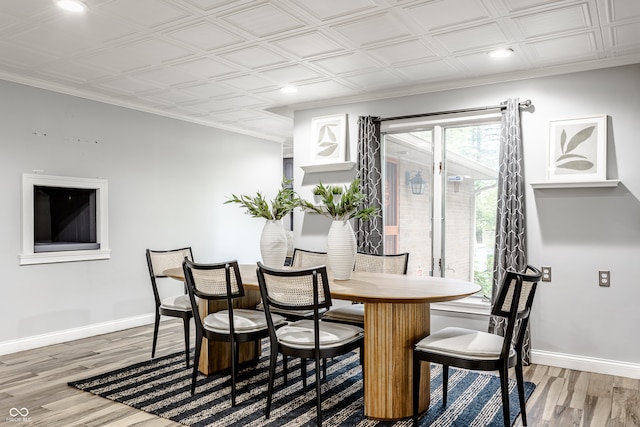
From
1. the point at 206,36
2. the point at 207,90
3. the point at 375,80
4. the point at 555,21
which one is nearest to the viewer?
the point at 555,21

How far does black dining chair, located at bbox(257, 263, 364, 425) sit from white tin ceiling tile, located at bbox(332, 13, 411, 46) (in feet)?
5.20

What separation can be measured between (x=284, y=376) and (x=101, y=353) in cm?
186

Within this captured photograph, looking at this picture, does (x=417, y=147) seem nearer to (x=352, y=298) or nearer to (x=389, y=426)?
(x=352, y=298)

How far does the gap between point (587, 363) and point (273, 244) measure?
2663 millimetres

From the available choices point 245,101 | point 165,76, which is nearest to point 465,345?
point 165,76

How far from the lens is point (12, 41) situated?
3.34 meters

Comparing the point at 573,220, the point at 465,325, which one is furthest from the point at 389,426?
the point at 573,220

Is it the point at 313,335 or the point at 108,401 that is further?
the point at 108,401

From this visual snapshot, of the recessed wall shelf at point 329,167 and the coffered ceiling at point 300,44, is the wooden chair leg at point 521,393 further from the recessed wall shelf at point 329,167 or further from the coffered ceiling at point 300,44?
the recessed wall shelf at point 329,167

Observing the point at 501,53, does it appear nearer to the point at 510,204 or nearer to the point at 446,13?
the point at 446,13

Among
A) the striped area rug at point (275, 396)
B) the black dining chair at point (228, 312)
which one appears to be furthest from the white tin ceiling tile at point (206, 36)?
the striped area rug at point (275, 396)

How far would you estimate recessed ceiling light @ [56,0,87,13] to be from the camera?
2.71m

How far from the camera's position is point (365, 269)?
398cm

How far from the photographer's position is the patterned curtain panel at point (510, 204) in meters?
3.97
